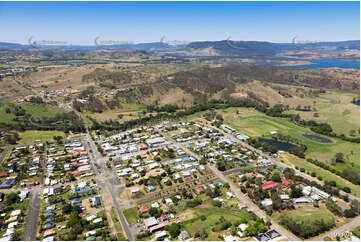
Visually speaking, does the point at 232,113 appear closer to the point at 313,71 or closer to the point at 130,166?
the point at 130,166

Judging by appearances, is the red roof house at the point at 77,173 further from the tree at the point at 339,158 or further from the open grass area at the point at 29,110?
the tree at the point at 339,158

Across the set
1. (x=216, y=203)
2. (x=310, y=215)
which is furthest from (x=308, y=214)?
(x=216, y=203)

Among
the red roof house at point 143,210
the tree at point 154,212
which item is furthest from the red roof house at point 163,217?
the red roof house at point 143,210

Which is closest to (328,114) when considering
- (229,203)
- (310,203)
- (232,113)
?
(232,113)

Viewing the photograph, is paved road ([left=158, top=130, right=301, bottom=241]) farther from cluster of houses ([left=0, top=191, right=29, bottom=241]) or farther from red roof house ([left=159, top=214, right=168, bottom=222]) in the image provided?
cluster of houses ([left=0, top=191, right=29, bottom=241])

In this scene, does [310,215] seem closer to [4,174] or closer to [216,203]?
[216,203]

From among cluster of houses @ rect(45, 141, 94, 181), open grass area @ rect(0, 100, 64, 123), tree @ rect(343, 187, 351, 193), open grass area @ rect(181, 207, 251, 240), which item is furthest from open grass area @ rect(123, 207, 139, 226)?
open grass area @ rect(0, 100, 64, 123)
